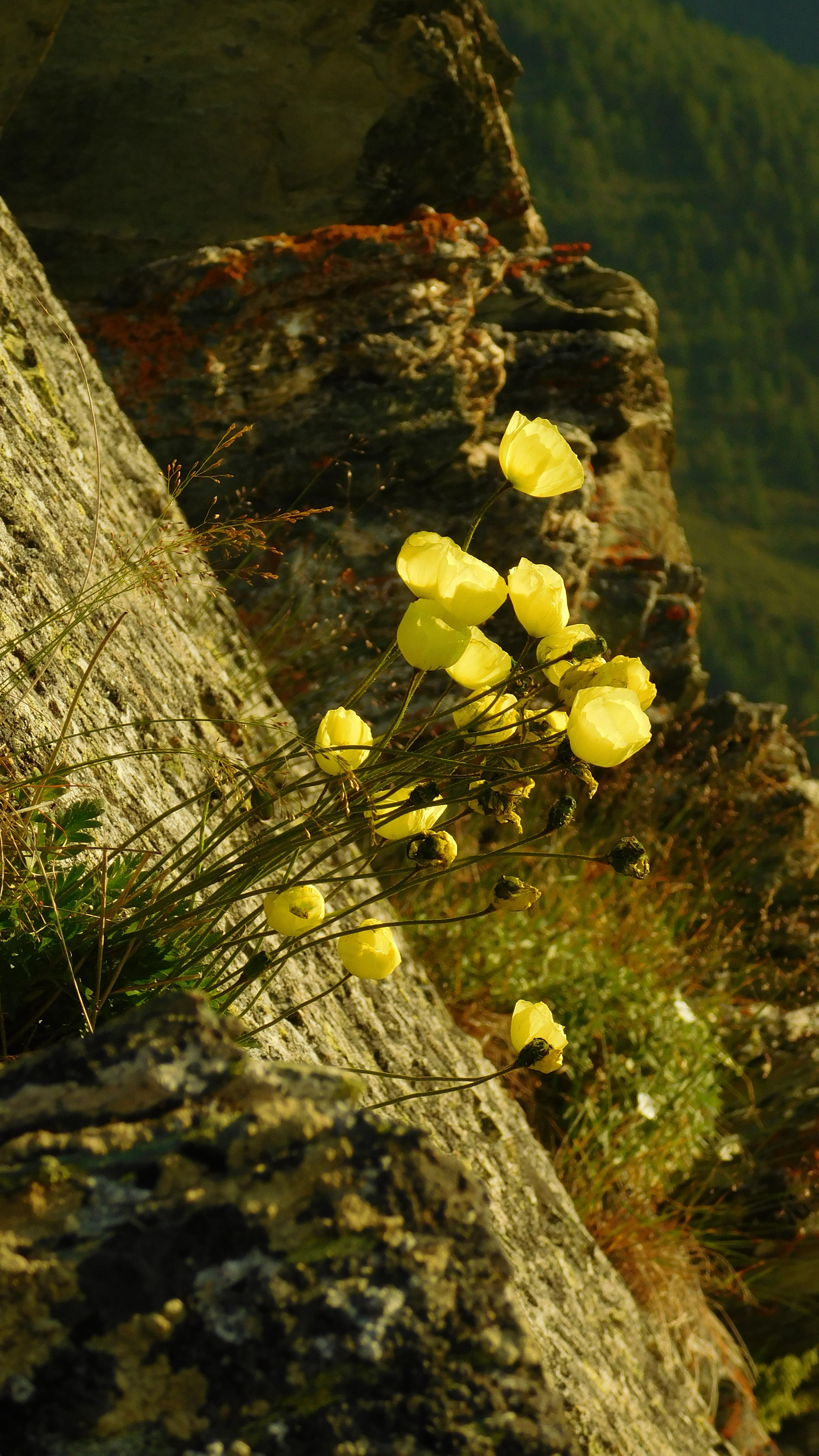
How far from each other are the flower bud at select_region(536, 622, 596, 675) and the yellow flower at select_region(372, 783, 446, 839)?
26 cm

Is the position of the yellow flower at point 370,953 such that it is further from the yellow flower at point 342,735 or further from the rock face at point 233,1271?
the rock face at point 233,1271

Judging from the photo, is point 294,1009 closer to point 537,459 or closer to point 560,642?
point 560,642

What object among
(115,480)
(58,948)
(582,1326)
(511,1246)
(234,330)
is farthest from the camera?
(234,330)

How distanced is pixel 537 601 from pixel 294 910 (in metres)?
0.55

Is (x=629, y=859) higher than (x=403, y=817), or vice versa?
(x=629, y=859)

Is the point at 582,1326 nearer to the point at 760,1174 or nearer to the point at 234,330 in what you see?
the point at 760,1174

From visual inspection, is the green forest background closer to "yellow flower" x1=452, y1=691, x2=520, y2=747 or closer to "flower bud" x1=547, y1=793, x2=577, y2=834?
"yellow flower" x1=452, y1=691, x2=520, y2=747

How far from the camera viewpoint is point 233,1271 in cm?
85

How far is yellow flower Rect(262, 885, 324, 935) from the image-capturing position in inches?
57.4

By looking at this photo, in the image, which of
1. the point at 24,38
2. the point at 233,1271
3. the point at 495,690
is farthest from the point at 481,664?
the point at 24,38

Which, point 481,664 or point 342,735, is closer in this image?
point 481,664

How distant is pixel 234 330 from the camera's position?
5277 millimetres

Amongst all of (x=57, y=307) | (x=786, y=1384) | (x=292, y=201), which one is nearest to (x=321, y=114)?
(x=292, y=201)

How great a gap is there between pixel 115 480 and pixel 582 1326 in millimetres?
2777
